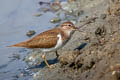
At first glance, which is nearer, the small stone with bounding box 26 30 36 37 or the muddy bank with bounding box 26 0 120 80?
the muddy bank with bounding box 26 0 120 80

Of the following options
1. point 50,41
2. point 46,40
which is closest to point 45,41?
point 46,40

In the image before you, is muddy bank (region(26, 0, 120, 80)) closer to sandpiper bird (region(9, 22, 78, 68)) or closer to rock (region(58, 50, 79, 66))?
rock (region(58, 50, 79, 66))

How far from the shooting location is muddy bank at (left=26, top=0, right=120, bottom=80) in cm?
542

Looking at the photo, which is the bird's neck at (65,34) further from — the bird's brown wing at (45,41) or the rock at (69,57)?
the rock at (69,57)

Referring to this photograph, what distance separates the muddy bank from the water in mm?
486

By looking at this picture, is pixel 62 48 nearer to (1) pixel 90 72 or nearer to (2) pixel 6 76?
(2) pixel 6 76

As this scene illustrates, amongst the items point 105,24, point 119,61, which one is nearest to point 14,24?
point 105,24

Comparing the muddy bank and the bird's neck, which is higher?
the bird's neck

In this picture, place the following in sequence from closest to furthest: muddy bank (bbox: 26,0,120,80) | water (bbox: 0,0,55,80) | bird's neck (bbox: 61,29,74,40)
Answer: muddy bank (bbox: 26,0,120,80) → bird's neck (bbox: 61,29,74,40) → water (bbox: 0,0,55,80)

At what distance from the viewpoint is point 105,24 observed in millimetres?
7680

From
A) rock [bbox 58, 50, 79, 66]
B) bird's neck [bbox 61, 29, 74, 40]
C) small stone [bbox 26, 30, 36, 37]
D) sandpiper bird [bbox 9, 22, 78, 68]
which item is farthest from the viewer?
small stone [bbox 26, 30, 36, 37]

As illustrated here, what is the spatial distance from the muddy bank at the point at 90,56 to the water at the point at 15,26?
0.49 m

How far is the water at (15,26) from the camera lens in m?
7.83

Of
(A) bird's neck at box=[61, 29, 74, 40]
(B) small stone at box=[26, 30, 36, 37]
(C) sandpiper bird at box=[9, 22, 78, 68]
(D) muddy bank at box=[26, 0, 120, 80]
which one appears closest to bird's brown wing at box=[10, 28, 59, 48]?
(C) sandpiper bird at box=[9, 22, 78, 68]
